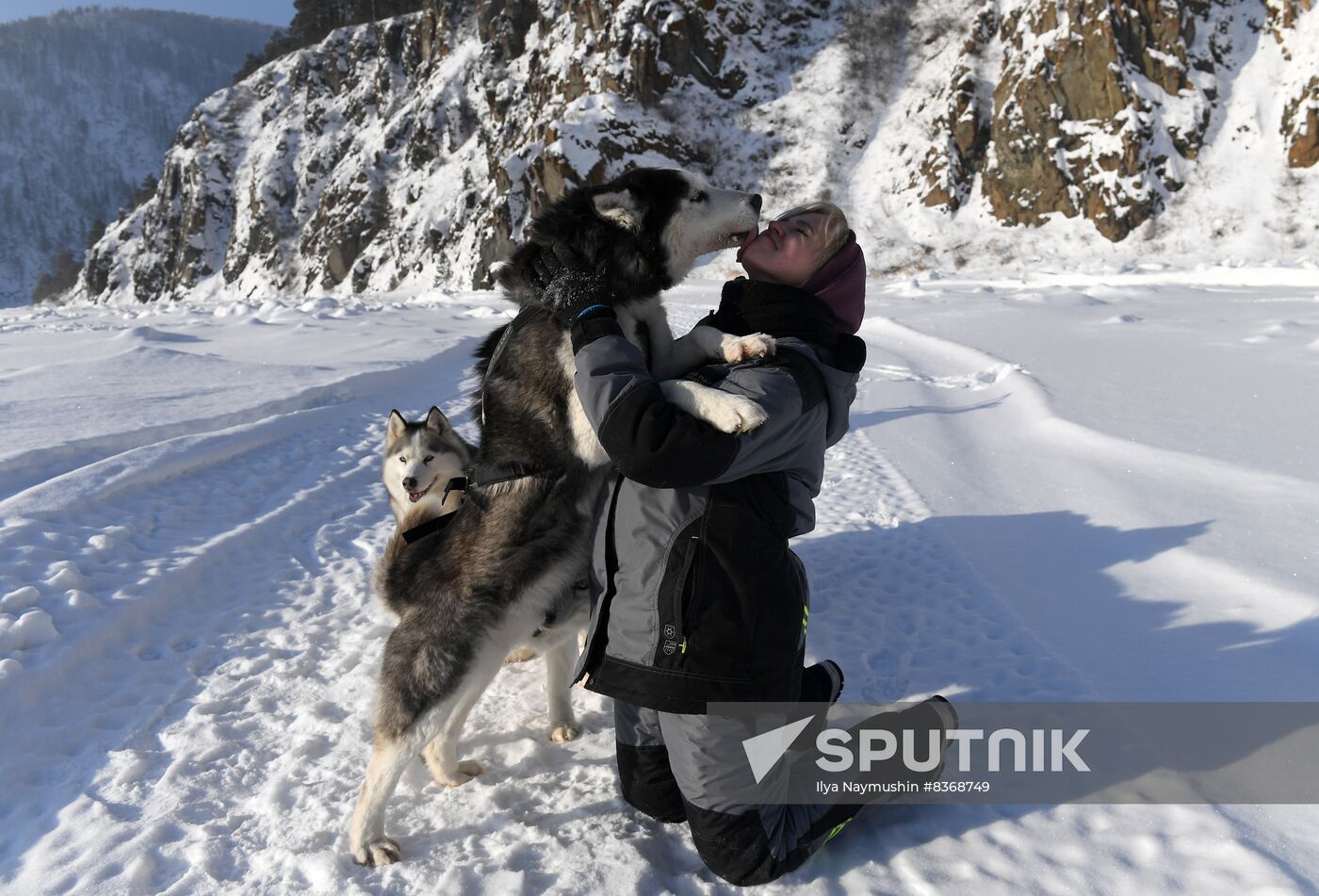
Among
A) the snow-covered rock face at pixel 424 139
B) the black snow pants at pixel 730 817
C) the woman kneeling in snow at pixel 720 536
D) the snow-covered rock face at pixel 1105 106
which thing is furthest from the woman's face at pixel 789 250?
the snow-covered rock face at pixel 424 139

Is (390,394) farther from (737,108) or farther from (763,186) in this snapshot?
(737,108)

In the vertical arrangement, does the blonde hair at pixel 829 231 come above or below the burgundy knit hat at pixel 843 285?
above

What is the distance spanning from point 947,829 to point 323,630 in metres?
2.86

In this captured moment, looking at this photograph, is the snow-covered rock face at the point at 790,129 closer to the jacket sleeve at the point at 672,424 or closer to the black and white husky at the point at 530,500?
the black and white husky at the point at 530,500

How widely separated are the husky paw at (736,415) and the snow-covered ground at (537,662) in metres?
1.26

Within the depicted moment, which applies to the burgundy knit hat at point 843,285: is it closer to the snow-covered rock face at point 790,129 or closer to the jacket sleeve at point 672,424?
the jacket sleeve at point 672,424

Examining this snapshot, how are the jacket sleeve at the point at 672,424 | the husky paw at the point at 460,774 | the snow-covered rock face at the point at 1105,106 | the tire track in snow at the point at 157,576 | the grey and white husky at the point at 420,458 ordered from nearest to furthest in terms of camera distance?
the jacket sleeve at the point at 672,424 < the husky paw at the point at 460,774 < the tire track in snow at the point at 157,576 < the grey and white husky at the point at 420,458 < the snow-covered rock face at the point at 1105,106

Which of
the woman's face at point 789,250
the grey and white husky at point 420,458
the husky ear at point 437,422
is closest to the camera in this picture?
the woman's face at point 789,250

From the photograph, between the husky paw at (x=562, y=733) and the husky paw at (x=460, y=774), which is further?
the husky paw at (x=562, y=733)

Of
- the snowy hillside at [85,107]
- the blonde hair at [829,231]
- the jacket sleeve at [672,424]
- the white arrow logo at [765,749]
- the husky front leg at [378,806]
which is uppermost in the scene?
the snowy hillside at [85,107]

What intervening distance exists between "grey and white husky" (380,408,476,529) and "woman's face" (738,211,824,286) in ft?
6.95

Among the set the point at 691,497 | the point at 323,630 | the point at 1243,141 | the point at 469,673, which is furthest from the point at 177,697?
the point at 1243,141

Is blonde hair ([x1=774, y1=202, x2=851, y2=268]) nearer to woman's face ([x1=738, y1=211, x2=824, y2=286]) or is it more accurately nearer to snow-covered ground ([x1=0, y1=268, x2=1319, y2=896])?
woman's face ([x1=738, y1=211, x2=824, y2=286])

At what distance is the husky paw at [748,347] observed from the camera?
2.22 meters
